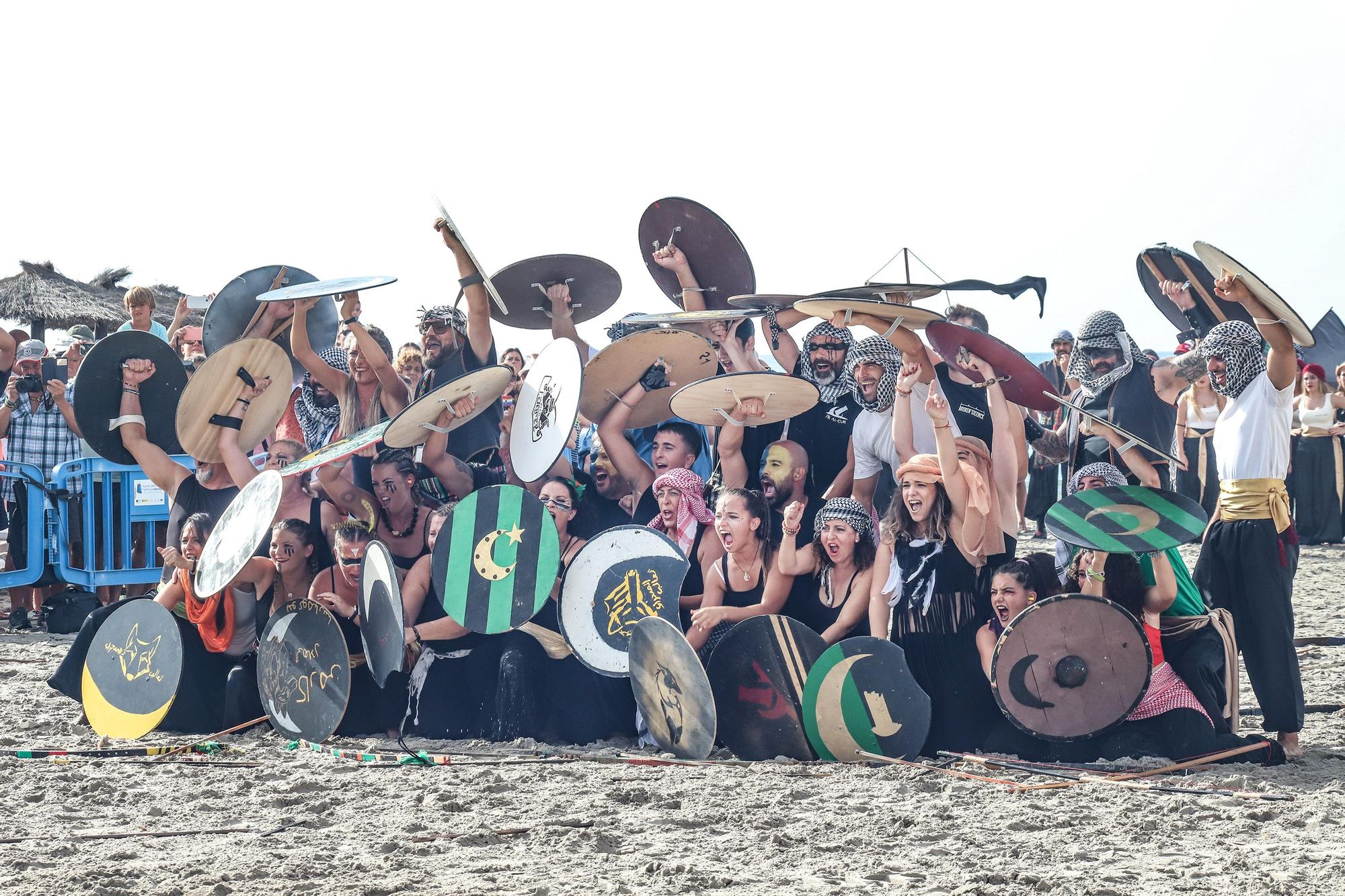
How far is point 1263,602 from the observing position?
453 cm

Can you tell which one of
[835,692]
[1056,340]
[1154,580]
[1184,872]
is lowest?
[1184,872]

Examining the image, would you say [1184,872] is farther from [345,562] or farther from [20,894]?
[345,562]

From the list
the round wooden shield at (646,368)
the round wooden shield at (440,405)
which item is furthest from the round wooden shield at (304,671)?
the round wooden shield at (646,368)

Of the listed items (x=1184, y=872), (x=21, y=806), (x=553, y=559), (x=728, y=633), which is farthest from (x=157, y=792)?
(x=1184, y=872)

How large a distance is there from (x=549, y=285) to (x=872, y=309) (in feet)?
6.73

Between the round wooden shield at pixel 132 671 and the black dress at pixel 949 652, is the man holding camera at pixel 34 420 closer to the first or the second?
the round wooden shield at pixel 132 671

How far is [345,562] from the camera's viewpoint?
530 centimetres

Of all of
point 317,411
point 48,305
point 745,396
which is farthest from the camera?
point 48,305

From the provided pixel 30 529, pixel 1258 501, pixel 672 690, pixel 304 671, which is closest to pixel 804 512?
pixel 672 690

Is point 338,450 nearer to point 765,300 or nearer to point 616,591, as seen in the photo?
point 616,591

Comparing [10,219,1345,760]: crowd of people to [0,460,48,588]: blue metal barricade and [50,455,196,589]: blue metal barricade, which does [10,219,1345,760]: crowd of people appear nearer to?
[50,455,196,589]: blue metal barricade

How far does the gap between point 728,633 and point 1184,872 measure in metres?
1.79

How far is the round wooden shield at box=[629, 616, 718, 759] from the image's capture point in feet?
15.2

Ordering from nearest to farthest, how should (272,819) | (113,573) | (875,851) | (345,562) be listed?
1. (875,851)
2. (272,819)
3. (345,562)
4. (113,573)
